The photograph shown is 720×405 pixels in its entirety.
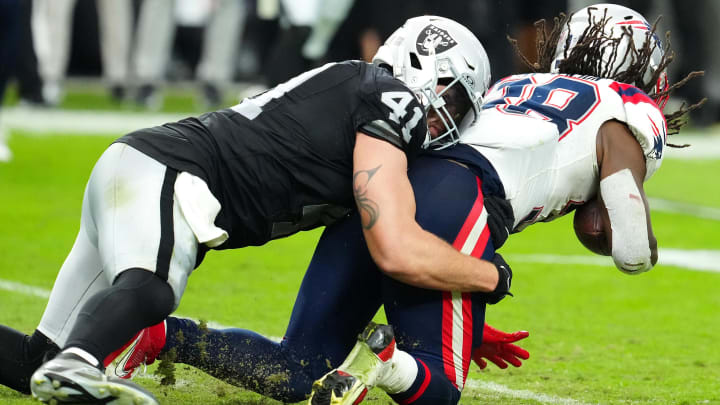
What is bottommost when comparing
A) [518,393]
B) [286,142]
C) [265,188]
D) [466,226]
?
[518,393]

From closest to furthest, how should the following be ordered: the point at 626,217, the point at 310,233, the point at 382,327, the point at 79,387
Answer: the point at 79,387
the point at 382,327
the point at 626,217
the point at 310,233

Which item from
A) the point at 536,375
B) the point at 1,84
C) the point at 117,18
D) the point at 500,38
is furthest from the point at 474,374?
the point at 117,18

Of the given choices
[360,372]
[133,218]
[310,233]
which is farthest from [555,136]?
[310,233]

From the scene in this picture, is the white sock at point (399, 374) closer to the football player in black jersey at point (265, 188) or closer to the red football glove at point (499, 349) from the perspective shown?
the football player in black jersey at point (265, 188)

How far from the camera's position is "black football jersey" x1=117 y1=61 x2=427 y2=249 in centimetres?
299

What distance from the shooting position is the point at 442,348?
3.10 metres

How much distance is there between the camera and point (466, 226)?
313cm

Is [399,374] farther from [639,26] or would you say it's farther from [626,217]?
[639,26]

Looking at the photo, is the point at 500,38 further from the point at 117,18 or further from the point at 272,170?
the point at 272,170

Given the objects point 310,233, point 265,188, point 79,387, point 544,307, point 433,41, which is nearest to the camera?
point 79,387

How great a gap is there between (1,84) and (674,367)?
16.8ft

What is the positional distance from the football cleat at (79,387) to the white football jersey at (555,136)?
3.99 ft

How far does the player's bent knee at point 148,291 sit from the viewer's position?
9.07ft

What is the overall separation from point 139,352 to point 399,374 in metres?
0.77
